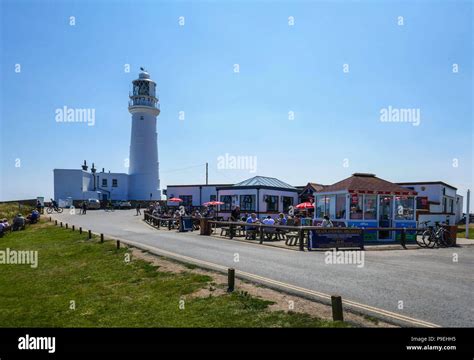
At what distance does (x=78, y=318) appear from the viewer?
7285 millimetres

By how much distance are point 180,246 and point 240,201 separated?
18.5m

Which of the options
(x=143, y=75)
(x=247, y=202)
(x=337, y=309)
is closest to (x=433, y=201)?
(x=247, y=202)

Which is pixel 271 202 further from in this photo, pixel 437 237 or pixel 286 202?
pixel 437 237

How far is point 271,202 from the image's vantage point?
1320 inches

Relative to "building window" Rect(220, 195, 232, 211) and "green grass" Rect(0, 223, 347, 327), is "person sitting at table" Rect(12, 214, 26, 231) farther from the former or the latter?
"building window" Rect(220, 195, 232, 211)

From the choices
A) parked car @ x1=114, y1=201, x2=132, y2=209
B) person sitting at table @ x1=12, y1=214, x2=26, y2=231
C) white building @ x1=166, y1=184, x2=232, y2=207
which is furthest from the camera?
parked car @ x1=114, y1=201, x2=132, y2=209

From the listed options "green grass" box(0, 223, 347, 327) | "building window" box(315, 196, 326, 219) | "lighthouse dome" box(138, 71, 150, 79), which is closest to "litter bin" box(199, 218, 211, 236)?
"building window" box(315, 196, 326, 219)

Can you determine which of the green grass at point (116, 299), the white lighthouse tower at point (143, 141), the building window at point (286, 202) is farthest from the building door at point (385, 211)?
the white lighthouse tower at point (143, 141)

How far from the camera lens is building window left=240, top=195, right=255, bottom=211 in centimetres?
3272

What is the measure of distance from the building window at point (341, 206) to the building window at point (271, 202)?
12234 millimetres

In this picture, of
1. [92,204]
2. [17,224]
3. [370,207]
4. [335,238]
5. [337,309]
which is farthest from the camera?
[92,204]

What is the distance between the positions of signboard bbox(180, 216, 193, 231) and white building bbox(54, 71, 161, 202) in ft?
122

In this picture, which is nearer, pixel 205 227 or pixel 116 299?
pixel 116 299

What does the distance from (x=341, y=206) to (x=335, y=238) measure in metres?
5.77
